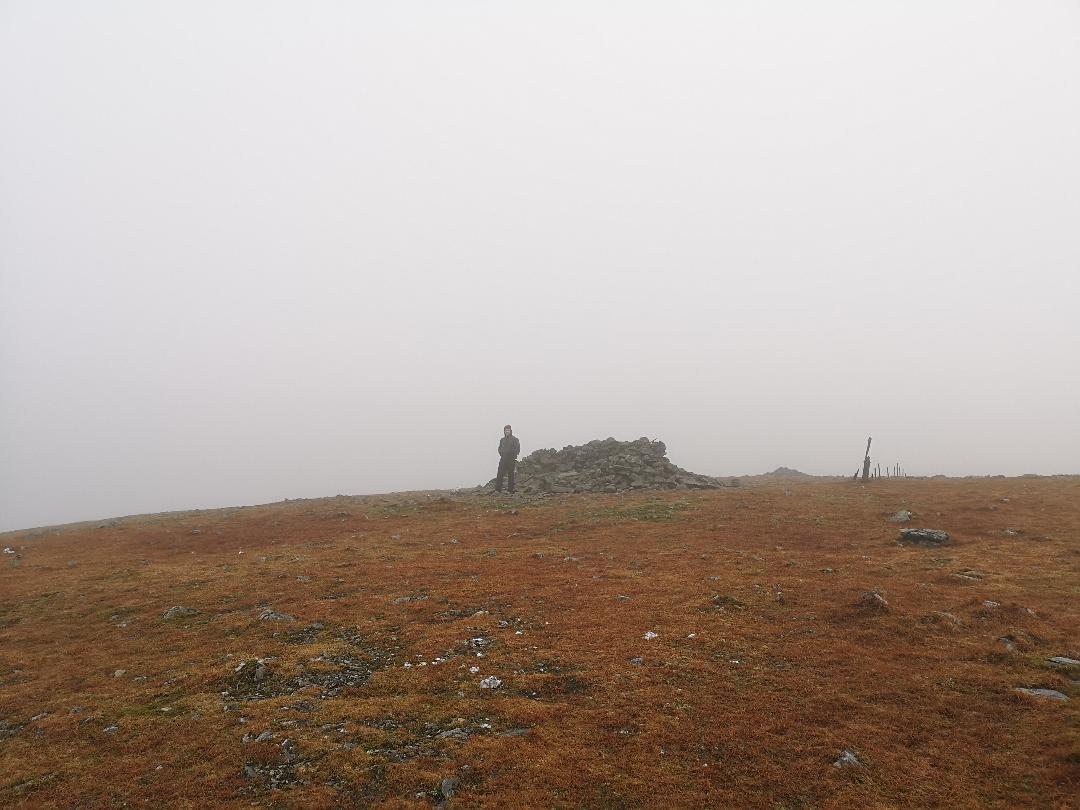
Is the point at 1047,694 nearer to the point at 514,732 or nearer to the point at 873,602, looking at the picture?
the point at 873,602

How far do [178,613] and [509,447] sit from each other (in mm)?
24997

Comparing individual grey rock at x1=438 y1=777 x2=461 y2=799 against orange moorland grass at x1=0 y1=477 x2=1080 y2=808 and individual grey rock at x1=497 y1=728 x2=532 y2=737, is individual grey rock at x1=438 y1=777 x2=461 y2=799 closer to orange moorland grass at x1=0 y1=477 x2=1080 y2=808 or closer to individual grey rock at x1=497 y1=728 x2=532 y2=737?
orange moorland grass at x1=0 y1=477 x2=1080 y2=808

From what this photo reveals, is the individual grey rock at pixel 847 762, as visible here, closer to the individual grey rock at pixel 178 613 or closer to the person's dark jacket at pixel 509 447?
the individual grey rock at pixel 178 613

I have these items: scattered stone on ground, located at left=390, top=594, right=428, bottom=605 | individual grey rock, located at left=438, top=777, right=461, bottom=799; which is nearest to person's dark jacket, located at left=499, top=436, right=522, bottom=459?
scattered stone on ground, located at left=390, top=594, right=428, bottom=605

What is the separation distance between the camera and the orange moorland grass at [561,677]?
7.56 m

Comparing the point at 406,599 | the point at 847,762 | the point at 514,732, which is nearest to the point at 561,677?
the point at 514,732

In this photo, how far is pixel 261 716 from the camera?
9523 mm

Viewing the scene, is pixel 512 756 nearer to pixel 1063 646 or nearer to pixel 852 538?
pixel 1063 646

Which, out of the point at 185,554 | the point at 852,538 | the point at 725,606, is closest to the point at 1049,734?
the point at 725,606

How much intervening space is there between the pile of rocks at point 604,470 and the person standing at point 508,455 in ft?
4.91

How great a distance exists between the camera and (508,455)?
1548 inches

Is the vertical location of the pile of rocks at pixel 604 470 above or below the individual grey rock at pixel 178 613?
above

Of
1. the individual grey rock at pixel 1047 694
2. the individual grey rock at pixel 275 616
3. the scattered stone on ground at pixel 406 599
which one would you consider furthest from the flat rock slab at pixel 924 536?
the individual grey rock at pixel 275 616

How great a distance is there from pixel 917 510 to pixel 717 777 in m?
23.2
